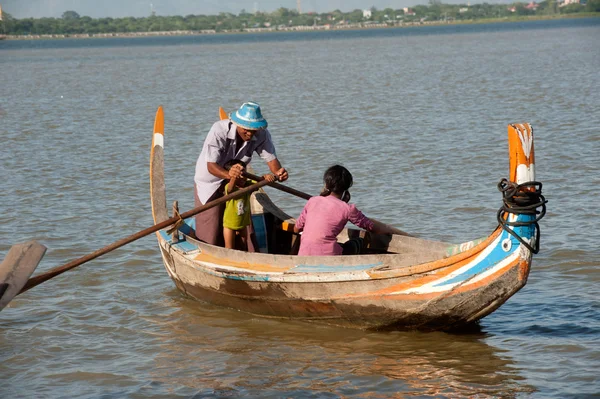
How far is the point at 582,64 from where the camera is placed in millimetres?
34875

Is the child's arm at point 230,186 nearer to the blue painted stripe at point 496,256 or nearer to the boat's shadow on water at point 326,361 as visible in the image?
the boat's shadow on water at point 326,361

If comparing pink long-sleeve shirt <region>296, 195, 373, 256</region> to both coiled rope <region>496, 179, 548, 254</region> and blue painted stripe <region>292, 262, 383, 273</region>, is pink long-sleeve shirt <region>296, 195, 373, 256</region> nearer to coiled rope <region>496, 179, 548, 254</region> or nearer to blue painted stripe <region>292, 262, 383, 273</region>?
blue painted stripe <region>292, 262, 383, 273</region>

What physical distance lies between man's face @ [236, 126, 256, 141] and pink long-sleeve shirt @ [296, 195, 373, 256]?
2.76ft

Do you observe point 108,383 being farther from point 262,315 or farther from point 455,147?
point 455,147

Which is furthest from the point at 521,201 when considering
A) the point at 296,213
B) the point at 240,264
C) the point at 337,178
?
the point at 296,213

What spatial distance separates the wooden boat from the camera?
5.67 metres

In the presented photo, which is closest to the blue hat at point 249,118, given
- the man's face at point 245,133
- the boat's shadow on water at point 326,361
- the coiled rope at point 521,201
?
the man's face at point 245,133

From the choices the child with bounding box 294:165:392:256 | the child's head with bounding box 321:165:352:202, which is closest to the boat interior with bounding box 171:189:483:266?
the child with bounding box 294:165:392:256

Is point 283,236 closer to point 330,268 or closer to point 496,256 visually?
point 330,268

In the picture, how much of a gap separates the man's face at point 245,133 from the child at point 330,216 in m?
0.83

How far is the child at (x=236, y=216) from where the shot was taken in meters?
7.50

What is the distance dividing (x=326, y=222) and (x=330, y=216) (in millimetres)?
60

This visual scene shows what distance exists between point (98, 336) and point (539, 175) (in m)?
7.30

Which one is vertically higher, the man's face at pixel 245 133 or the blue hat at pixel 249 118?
the blue hat at pixel 249 118
